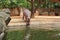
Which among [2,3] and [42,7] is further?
[42,7]

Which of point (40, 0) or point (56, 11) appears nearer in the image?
point (40, 0)

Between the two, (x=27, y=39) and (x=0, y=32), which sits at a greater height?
(x=0, y=32)

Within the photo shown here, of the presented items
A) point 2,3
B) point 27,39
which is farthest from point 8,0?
point 27,39

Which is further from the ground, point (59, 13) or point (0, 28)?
point (0, 28)

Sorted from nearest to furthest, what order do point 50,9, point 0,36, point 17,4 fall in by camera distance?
point 0,36, point 17,4, point 50,9

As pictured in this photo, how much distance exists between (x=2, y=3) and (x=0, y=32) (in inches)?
478

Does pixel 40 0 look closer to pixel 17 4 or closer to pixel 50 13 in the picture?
pixel 17 4

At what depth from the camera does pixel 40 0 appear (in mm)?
17547

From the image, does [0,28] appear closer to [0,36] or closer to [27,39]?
[0,36]

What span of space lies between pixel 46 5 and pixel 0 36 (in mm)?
16535

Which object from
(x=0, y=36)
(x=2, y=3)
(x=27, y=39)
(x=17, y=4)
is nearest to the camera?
(x=0, y=36)

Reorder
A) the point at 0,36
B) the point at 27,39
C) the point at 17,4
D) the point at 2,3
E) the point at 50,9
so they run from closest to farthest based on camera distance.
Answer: the point at 0,36 → the point at 27,39 → the point at 2,3 → the point at 17,4 → the point at 50,9

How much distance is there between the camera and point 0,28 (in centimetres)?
470

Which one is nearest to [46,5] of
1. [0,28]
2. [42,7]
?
[42,7]
